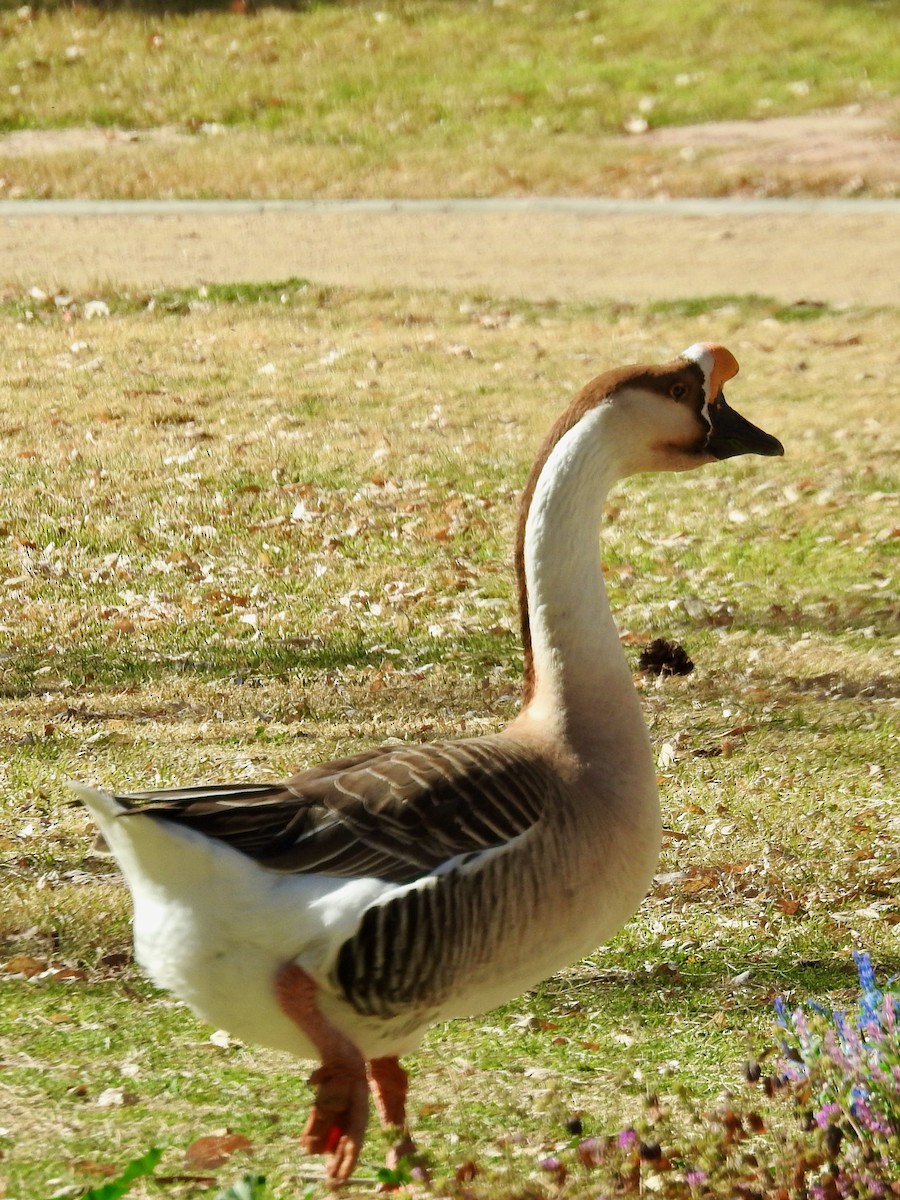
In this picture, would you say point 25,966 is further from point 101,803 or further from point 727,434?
point 727,434

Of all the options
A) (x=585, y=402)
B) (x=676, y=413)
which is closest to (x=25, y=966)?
(x=585, y=402)

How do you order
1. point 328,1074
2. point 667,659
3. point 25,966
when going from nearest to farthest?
point 328,1074
point 25,966
point 667,659

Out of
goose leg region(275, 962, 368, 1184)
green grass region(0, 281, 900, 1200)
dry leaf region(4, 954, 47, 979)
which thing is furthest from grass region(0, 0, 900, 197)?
goose leg region(275, 962, 368, 1184)

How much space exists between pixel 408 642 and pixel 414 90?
11.8m

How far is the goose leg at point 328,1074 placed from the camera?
109 inches

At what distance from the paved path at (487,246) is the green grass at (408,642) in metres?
0.48

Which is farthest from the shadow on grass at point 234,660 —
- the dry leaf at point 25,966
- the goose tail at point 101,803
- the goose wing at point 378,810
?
the goose tail at point 101,803

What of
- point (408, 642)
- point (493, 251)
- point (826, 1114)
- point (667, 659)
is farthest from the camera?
point (493, 251)

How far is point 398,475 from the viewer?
8625mm

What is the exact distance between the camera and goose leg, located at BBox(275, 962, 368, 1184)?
2.77 meters

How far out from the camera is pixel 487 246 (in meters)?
12.8

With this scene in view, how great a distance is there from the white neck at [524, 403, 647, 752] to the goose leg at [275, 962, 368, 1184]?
77cm

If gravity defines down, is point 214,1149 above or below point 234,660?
above

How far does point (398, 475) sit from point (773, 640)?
8.89ft
